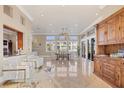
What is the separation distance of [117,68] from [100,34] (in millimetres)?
2898

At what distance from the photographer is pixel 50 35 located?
21.4 m

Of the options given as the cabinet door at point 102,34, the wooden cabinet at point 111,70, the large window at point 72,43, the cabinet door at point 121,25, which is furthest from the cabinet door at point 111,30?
the large window at point 72,43

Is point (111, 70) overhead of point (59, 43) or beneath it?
beneath

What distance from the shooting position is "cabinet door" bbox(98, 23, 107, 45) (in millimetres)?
7039

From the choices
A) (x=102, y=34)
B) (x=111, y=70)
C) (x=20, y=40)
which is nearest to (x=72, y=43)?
(x=20, y=40)

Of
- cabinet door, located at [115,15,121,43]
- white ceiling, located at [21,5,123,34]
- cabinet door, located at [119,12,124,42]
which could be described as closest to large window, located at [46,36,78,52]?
white ceiling, located at [21,5,123,34]

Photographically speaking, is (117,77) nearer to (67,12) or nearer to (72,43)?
(67,12)

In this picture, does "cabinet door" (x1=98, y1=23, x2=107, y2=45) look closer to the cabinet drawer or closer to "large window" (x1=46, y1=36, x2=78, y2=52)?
the cabinet drawer

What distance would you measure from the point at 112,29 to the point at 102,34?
1.24 meters

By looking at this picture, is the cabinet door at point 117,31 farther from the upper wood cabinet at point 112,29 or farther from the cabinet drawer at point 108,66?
the cabinet drawer at point 108,66

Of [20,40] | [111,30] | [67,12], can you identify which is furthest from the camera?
[20,40]

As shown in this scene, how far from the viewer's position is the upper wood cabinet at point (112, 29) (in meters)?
5.28

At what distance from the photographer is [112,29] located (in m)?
6.09
